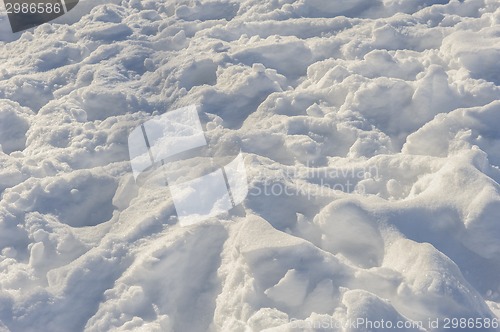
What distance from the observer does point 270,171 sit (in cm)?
306

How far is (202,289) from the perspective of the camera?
2.62 metres

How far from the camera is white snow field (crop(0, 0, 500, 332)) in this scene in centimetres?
244

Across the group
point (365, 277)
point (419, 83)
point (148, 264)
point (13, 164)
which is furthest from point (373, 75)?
point (13, 164)

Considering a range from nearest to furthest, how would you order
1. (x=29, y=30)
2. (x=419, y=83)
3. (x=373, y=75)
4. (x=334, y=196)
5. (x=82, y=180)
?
(x=334, y=196), (x=82, y=180), (x=419, y=83), (x=373, y=75), (x=29, y=30)

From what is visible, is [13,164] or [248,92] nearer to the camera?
[13,164]

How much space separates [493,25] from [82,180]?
3.13m

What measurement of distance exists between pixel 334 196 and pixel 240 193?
49cm

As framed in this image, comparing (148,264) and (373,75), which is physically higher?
(373,75)

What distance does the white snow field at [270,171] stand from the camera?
2439 millimetres

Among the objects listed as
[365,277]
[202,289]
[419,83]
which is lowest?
[202,289]

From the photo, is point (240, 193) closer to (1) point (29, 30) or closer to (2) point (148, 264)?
(2) point (148, 264)

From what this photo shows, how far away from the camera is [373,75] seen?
12.4 feet

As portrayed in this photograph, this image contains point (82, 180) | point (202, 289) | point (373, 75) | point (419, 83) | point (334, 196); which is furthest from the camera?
point (373, 75)

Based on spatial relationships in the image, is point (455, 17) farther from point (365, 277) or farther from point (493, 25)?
point (365, 277)
